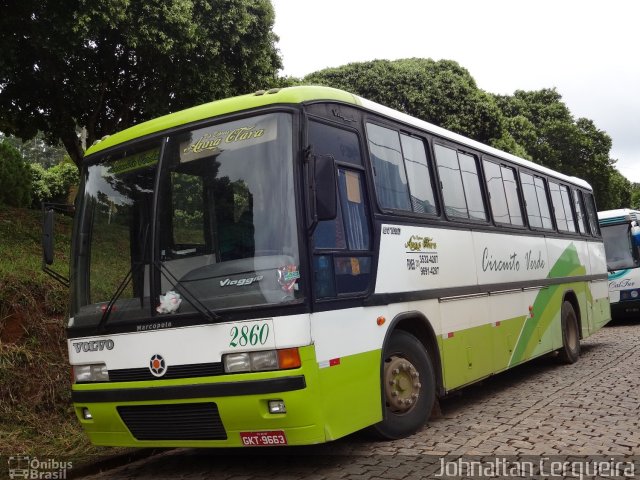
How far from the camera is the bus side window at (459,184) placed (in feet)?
25.7

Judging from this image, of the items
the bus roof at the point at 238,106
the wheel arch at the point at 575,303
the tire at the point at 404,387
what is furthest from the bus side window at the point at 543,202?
the tire at the point at 404,387

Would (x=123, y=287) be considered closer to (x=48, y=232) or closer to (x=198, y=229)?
(x=198, y=229)

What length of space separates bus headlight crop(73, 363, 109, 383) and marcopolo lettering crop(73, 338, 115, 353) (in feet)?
0.44

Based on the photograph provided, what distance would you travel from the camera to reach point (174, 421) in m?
5.34

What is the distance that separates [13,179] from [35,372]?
42.0 feet

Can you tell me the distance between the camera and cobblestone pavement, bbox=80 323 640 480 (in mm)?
5578

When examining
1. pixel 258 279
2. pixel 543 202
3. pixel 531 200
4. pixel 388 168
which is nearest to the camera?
pixel 258 279

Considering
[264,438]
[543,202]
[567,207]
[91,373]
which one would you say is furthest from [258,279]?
[567,207]

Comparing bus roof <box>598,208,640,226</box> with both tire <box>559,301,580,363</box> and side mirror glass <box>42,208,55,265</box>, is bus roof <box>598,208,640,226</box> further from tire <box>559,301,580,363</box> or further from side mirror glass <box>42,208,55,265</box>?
side mirror glass <box>42,208,55,265</box>

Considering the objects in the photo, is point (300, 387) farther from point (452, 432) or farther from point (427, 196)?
point (427, 196)

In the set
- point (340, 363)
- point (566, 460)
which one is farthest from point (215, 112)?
point (566, 460)

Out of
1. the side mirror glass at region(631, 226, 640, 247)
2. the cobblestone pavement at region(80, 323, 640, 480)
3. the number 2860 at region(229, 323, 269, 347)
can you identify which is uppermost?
the side mirror glass at region(631, 226, 640, 247)

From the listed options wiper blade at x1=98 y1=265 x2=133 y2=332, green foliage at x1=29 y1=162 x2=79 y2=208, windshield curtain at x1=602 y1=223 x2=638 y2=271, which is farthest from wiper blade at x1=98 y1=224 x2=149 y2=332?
green foliage at x1=29 y1=162 x2=79 y2=208

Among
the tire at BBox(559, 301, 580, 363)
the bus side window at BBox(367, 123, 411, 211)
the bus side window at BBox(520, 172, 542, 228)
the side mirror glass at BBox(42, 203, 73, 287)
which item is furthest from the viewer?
the tire at BBox(559, 301, 580, 363)
